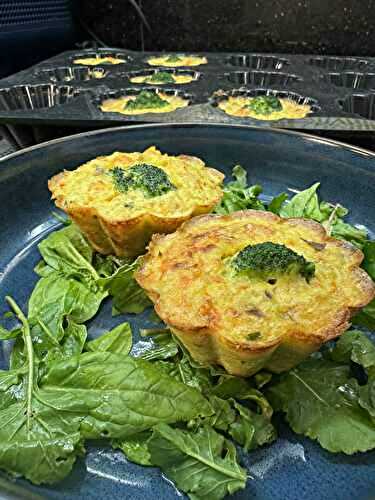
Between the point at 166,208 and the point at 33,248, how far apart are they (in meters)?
0.74

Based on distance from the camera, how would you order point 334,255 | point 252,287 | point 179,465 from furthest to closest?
1. point 334,255
2. point 252,287
3. point 179,465

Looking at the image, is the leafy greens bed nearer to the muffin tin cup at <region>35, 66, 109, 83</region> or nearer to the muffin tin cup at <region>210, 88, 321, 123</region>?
the muffin tin cup at <region>210, 88, 321, 123</region>

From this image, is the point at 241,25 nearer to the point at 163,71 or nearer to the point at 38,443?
the point at 163,71

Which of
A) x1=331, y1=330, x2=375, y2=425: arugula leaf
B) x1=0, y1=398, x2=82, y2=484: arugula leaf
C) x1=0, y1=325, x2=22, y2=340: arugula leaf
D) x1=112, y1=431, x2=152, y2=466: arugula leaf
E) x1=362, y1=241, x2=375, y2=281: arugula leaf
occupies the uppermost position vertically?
x1=362, y1=241, x2=375, y2=281: arugula leaf

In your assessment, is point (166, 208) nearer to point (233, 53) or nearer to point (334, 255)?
point (334, 255)

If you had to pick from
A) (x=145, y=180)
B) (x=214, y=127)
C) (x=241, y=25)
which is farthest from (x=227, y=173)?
(x=241, y=25)

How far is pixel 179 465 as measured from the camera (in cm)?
130

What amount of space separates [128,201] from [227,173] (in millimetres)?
908

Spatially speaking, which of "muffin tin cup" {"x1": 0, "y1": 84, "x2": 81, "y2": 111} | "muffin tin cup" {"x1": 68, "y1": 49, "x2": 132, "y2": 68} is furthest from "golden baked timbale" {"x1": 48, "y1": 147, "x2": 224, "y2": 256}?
"muffin tin cup" {"x1": 68, "y1": 49, "x2": 132, "y2": 68}

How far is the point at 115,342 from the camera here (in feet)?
5.70

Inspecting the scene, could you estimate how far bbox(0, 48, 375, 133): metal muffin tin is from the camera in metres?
3.25

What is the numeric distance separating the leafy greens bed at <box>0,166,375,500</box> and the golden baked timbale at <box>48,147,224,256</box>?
48cm

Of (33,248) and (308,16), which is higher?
(308,16)

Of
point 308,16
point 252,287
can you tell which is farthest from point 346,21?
point 252,287
